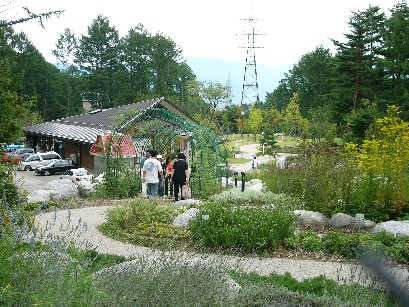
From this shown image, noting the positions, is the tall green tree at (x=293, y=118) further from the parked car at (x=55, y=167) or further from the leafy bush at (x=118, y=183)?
the leafy bush at (x=118, y=183)

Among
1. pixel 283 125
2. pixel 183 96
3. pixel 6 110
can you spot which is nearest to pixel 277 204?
pixel 6 110

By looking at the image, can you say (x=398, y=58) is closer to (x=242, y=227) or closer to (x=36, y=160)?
(x=36, y=160)

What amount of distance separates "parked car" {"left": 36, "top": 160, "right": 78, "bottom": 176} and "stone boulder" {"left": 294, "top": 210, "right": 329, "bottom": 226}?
82.8 feet

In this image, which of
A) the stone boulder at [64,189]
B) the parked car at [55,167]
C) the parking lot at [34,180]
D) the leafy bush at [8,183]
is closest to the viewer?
the leafy bush at [8,183]

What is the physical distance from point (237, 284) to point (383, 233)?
4.07m

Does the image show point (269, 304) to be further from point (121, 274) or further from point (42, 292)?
point (42, 292)

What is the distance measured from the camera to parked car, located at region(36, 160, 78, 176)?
107ft

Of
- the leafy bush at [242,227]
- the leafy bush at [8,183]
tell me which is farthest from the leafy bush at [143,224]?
the leafy bush at [8,183]

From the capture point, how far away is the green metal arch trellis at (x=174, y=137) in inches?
610

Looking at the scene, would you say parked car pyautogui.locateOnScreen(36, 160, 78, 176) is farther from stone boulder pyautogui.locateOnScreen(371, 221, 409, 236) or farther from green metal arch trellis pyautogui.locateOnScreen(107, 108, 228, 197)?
stone boulder pyautogui.locateOnScreen(371, 221, 409, 236)

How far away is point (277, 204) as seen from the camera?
9688mm

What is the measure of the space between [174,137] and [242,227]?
11265 mm

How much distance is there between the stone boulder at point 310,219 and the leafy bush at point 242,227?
1407 millimetres

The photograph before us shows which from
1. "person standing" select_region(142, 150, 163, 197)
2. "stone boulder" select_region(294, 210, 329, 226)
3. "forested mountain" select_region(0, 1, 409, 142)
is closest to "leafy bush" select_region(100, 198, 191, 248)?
"person standing" select_region(142, 150, 163, 197)
